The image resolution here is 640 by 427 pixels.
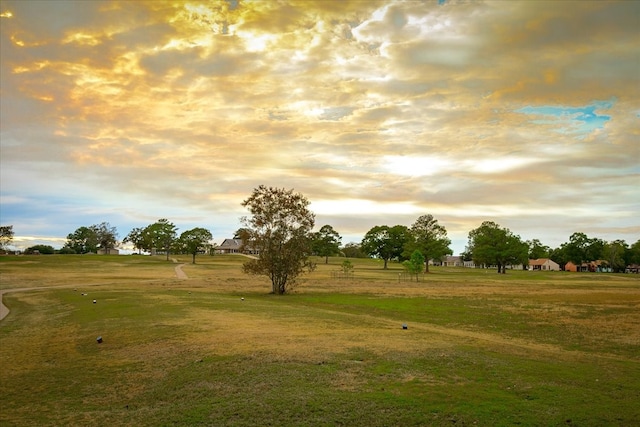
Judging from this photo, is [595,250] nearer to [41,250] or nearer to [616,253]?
[616,253]

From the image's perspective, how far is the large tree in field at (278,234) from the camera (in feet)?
160

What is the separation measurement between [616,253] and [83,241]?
689 ft

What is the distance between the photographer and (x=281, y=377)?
563 inches

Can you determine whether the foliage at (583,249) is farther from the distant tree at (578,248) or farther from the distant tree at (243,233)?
the distant tree at (243,233)

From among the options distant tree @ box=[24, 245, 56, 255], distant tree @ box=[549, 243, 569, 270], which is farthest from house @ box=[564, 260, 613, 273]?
distant tree @ box=[24, 245, 56, 255]

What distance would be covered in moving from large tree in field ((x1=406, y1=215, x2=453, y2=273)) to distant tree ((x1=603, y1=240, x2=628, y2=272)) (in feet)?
278

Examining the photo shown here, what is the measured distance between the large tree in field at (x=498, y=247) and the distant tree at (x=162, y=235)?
99246 millimetres

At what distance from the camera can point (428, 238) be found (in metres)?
116

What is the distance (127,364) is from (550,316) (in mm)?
26665

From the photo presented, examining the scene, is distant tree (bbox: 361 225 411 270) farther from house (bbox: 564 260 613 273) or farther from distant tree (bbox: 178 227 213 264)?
house (bbox: 564 260 613 273)

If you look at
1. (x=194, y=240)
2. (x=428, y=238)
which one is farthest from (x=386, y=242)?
(x=194, y=240)

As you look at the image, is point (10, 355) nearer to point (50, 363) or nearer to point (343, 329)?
point (50, 363)

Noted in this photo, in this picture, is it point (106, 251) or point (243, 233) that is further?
point (106, 251)

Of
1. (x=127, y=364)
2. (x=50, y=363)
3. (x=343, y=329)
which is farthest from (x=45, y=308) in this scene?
(x=343, y=329)
